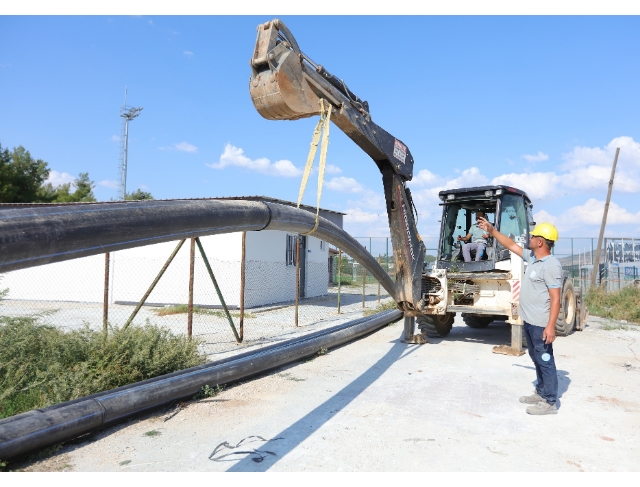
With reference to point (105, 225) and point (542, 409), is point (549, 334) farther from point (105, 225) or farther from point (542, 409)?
point (105, 225)

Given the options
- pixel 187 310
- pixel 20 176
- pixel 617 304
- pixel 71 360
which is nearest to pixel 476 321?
pixel 617 304

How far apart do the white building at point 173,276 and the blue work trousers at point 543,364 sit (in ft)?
36.7

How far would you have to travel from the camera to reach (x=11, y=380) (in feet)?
16.1

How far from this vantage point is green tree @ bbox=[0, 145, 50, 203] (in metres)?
31.4

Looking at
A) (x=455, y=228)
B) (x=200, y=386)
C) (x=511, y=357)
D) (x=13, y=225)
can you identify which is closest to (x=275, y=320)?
(x=455, y=228)

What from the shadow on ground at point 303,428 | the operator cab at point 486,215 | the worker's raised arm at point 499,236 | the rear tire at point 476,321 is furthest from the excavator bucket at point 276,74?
the rear tire at point 476,321

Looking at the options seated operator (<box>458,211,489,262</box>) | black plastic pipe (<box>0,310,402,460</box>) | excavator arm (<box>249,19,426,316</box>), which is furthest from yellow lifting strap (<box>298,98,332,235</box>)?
seated operator (<box>458,211,489,262</box>)

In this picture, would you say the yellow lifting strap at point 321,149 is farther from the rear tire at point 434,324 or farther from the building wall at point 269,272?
the building wall at point 269,272

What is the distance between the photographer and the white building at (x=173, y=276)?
16516 millimetres

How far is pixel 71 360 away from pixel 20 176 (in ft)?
107

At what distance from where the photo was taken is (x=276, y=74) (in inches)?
165

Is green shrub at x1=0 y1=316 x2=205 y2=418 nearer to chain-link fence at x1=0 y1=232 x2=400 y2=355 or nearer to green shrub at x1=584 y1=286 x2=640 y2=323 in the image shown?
chain-link fence at x1=0 y1=232 x2=400 y2=355

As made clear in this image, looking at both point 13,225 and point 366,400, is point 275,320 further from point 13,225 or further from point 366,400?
point 13,225

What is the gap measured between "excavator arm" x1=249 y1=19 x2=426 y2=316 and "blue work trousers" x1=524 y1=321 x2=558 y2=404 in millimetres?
2603
